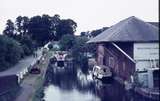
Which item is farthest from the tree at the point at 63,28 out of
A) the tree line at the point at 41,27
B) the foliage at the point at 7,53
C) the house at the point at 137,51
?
the house at the point at 137,51

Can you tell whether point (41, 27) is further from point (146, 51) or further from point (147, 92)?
point (147, 92)

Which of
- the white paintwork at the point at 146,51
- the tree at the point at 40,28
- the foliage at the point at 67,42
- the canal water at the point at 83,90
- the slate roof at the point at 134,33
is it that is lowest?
the canal water at the point at 83,90

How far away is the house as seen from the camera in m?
17.1

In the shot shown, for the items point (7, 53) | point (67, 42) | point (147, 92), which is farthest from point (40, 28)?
point (147, 92)

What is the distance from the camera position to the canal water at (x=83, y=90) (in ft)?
50.9

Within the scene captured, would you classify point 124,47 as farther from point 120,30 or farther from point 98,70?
point 98,70

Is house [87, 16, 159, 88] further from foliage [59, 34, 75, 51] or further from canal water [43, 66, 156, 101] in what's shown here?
foliage [59, 34, 75, 51]

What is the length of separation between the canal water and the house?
1.05 m

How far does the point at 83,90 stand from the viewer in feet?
59.1

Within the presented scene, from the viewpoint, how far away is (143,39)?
732 inches

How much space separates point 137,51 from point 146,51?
0.50 meters

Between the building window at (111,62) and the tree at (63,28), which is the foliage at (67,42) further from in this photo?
the building window at (111,62)

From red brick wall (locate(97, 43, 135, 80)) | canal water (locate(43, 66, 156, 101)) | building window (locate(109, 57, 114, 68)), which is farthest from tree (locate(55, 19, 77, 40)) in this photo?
canal water (locate(43, 66, 156, 101))

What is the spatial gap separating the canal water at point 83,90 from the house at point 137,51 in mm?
1052
